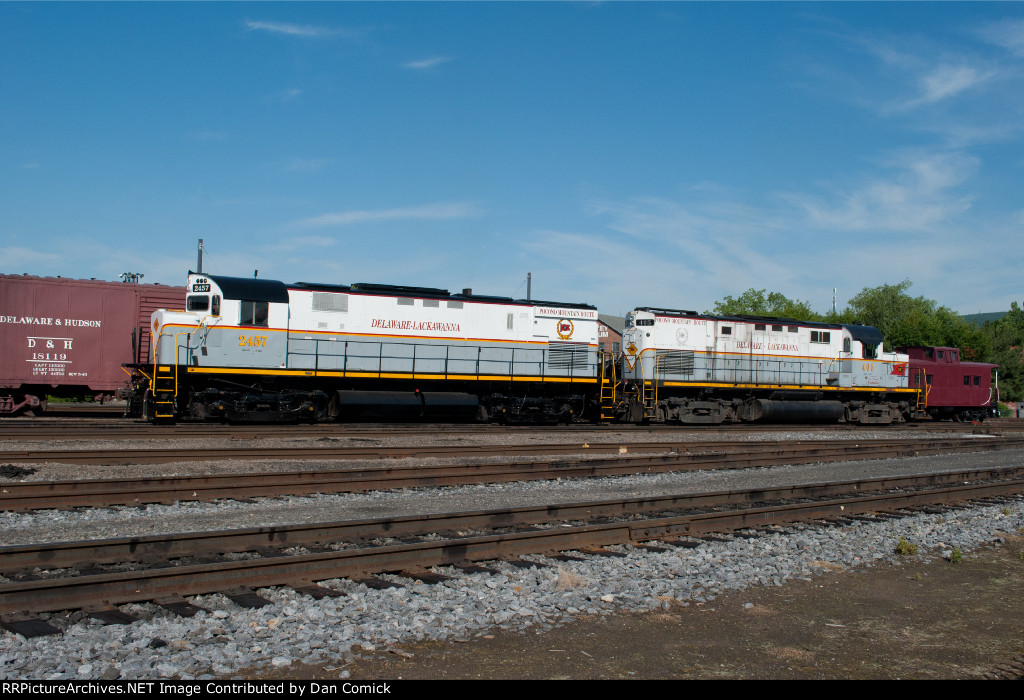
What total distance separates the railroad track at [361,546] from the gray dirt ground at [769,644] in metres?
1.48

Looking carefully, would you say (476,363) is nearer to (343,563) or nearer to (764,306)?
(343,563)

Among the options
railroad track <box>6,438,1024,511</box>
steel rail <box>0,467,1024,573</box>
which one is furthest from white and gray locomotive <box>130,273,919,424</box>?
steel rail <box>0,467,1024,573</box>

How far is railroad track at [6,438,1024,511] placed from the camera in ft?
29.6

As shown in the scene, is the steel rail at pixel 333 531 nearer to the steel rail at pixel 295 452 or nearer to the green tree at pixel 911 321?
the steel rail at pixel 295 452

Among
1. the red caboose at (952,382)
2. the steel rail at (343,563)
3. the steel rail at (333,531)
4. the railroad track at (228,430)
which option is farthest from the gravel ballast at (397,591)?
the red caboose at (952,382)

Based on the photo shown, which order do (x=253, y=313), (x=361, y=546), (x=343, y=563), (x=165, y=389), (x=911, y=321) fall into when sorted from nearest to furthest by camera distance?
(x=343, y=563), (x=361, y=546), (x=165, y=389), (x=253, y=313), (x=911, y=321)

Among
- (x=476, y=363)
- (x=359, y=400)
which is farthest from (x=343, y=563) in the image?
(x=476, y=363)

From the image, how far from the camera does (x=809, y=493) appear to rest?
11.1m

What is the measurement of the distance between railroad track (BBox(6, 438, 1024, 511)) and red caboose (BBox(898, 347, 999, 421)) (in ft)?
52.2

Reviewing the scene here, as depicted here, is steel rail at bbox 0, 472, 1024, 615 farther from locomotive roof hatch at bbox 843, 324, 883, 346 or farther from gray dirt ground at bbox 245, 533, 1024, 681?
locomotive roof hatch at bbox 843, 324, 883, 346

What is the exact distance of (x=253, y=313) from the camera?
747 inches

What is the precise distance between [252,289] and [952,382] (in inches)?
1094

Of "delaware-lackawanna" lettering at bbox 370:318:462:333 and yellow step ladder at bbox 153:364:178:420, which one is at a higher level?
"delaware-lackawanna" lettering at bbox 370:318:462:333
